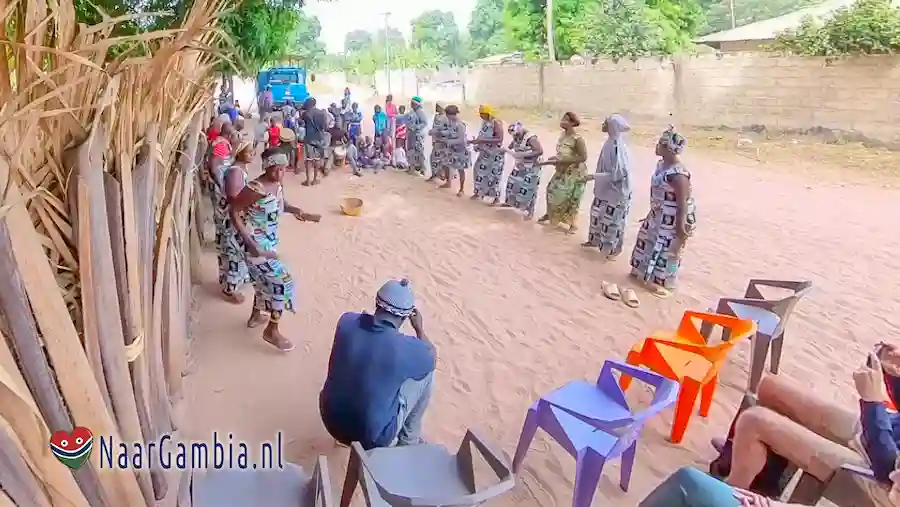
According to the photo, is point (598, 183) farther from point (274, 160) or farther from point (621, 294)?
point (274, 160)

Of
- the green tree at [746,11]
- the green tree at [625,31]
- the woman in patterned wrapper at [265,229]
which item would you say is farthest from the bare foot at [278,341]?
the green tree at [746,11]

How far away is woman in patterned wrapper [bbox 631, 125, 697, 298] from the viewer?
562 centimetres

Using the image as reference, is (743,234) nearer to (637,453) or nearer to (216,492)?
(637,453)

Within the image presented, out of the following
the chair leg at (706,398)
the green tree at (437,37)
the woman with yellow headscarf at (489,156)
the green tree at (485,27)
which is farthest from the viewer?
the green tree at (437,37)

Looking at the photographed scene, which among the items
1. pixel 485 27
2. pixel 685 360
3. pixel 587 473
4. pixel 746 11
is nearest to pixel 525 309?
pixel 685 360

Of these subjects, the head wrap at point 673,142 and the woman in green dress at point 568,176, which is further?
the woman in green dress at point 568,176

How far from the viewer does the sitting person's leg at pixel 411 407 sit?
314 cm

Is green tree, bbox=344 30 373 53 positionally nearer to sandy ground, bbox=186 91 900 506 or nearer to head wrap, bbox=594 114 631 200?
sandy ground, bbox=186 91 900 506

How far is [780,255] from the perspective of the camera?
7109 mm

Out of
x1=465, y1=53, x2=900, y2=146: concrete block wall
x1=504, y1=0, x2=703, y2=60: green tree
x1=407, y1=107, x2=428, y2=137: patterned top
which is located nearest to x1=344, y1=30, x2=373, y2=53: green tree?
x1=504, y1=0, x2=703, y2=60: green tree

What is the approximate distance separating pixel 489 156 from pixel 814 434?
688cm

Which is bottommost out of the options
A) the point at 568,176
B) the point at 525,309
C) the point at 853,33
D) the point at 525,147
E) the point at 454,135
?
the point at 525,309

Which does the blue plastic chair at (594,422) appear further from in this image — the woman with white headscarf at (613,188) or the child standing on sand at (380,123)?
the child standing on sand at (380,123)

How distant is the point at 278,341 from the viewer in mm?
4852
